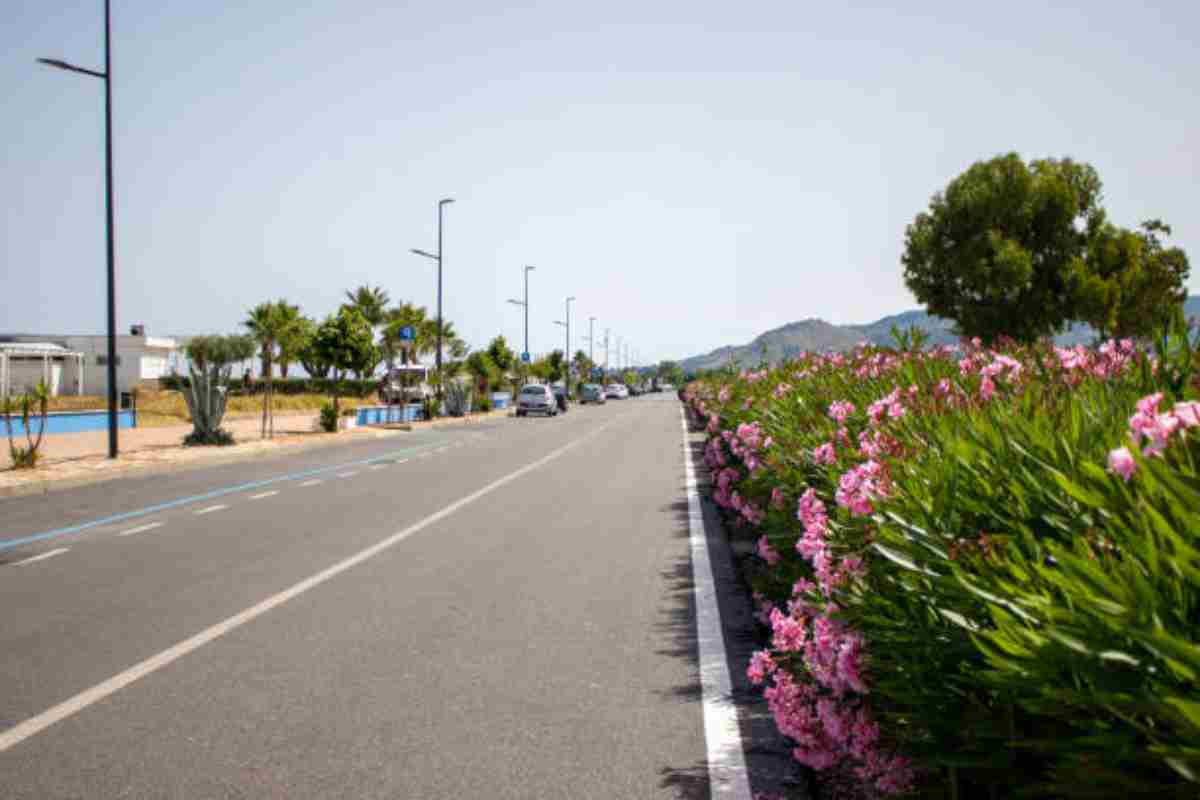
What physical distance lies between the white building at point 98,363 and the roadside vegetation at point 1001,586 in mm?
64235

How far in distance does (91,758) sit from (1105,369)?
5512mm

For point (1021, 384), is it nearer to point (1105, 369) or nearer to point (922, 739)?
point (1105, 369)

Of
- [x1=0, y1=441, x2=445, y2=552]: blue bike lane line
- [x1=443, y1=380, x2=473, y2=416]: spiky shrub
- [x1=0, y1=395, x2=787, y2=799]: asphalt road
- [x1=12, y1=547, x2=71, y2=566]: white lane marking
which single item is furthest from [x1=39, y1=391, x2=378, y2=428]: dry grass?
[x1=0, y1=395, x2=787, y2=799]: asphalt road

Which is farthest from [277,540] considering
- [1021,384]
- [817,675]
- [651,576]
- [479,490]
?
[817,675]

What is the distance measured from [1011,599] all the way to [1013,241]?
1907 inches

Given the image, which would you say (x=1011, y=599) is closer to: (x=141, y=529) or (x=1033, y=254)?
(x=141, y=529)

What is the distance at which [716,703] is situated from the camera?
5.32m

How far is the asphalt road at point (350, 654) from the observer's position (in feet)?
14.3

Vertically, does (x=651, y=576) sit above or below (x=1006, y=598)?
below

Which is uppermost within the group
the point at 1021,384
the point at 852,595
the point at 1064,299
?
the point at 1064,299

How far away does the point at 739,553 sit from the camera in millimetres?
9773

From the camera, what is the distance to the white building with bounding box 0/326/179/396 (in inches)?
2425

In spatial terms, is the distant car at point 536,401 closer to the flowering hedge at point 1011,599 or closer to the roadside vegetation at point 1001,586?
the roadside vegetation at point 1001,586

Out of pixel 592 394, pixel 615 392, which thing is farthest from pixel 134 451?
pixel 615 392
